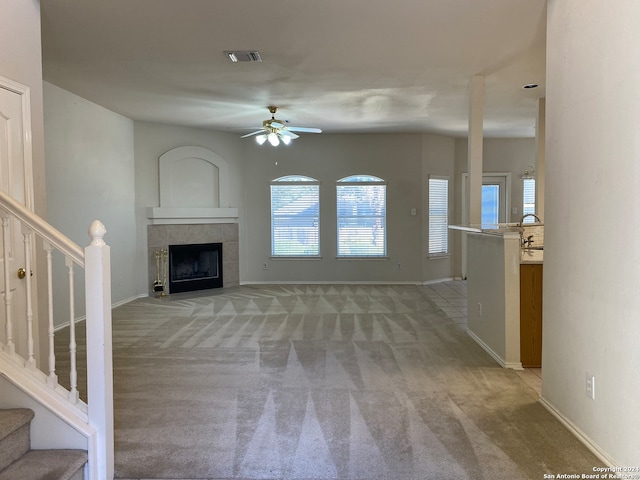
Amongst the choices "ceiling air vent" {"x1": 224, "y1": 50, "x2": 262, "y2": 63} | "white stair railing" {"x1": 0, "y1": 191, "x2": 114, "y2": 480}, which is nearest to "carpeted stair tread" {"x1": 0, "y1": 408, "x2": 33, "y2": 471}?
"white stair railing" {"x1": 0, "y1": 191, "x2": 114, "y2": 480}

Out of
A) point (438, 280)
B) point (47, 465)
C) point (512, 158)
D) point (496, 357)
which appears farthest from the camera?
point (512, 158)

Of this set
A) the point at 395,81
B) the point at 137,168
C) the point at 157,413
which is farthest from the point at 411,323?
the point at 137,168

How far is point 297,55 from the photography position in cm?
415

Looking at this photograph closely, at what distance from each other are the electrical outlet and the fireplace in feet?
20.9

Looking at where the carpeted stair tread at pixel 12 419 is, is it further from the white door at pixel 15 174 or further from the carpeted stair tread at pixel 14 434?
the white door at pixel 15 174

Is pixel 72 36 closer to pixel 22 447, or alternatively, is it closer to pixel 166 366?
pixel 166 366

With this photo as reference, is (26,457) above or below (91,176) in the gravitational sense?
below

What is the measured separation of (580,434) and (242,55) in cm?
390

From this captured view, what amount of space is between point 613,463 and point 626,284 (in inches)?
35.9

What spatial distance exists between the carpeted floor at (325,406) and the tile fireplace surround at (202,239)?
2076 millimetres

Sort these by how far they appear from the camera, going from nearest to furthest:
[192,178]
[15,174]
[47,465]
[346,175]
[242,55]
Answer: [47,465] < [15,174] < [242,55] < [192,178] < [346,175]

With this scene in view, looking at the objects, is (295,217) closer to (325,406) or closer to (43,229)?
(325,406)

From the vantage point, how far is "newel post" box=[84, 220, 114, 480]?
6.92ft

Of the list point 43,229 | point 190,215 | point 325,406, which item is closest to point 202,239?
point 190,215
